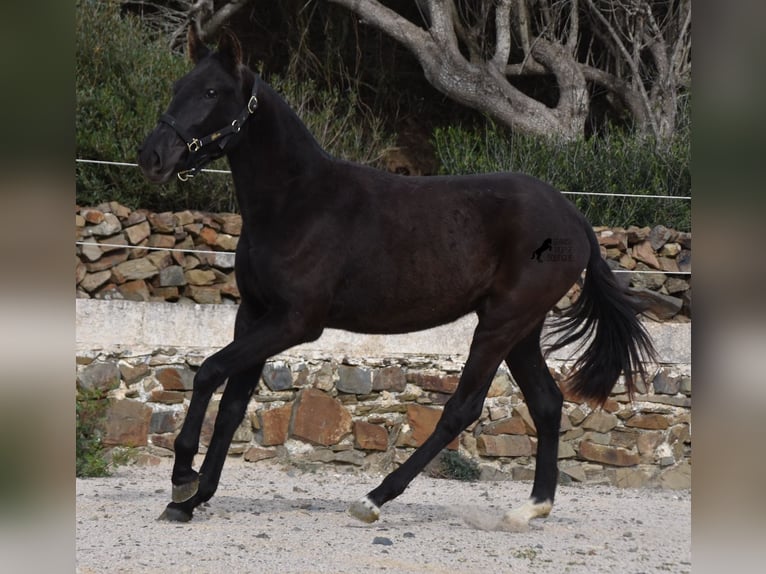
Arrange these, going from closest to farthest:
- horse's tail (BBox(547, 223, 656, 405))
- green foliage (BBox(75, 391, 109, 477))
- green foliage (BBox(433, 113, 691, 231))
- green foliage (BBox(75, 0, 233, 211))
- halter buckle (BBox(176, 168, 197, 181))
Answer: halter buckle (BBox(176, 168, 197, 181)), horse's tail (BBox(547, 223, 656, 405)), green foliage (BBox(75, 391, 109, 477)), green foliage (BBox(75, 0, 233, 211)), green foliage (BBox(433, 113, 691, 231))

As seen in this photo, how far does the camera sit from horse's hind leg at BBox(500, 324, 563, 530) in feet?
14.8

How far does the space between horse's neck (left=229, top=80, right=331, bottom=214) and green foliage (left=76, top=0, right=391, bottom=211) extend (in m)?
3.41

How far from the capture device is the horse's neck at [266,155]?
162 inches

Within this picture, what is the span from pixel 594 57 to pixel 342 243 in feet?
25.8

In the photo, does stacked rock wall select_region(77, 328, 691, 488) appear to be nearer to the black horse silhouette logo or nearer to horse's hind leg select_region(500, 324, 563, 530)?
horse's hind leg select_region(500, 324, 563, 530)

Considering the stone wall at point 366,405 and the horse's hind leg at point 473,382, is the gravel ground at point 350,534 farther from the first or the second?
the stone wall at point 366,405

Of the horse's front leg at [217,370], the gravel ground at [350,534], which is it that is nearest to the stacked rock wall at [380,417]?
the gravel ground at [350,534]

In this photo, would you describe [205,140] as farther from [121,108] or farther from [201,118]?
[121,108]

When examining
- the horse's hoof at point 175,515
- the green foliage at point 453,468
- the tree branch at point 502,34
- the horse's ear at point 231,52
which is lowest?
the green foliage at point 453,468

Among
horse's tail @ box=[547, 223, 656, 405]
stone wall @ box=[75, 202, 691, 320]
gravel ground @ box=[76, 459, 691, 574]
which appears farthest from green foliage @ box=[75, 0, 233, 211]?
horse's tail @ box=[547, 223, 656, 405]

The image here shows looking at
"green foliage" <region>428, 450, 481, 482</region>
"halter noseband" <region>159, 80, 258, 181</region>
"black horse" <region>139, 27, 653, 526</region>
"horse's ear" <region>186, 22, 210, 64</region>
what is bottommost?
"green foliage" <region>428, 450, 481, 482</region>

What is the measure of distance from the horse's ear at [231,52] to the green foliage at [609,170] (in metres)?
4.26

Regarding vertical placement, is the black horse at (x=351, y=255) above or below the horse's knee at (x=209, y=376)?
above

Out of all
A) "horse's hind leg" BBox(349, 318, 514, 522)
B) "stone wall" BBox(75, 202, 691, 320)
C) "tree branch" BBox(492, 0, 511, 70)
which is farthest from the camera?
"tree branch" BBox(492, 0, 511, 70)
